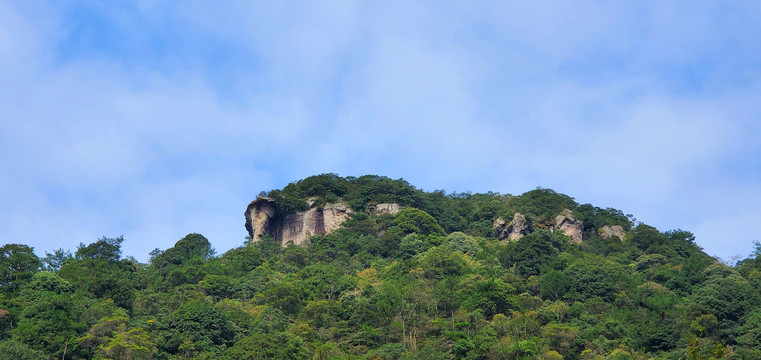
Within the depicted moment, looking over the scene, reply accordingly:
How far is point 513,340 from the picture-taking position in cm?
4406

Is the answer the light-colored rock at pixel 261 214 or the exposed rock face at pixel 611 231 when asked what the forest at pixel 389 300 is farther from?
the exposed rock face at pixel 611 231

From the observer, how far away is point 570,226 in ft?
252

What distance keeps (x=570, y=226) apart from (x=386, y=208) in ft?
55.5

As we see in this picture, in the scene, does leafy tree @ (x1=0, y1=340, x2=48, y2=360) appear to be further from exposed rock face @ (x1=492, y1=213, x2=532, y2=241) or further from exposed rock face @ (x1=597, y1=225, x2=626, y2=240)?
exposed rock face @ (x1=597, y1=225, x2=626, y2=240)

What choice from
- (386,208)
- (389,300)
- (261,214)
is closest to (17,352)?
(389,300)

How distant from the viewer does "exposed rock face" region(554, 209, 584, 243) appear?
7606 centimetres

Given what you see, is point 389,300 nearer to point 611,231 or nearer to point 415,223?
point 415,223

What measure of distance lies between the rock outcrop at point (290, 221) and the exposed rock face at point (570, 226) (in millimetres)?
19175

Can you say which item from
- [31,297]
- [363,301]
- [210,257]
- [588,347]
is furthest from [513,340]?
[210,257]

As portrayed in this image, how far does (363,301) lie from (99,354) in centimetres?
1552

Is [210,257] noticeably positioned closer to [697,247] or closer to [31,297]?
[31,297]

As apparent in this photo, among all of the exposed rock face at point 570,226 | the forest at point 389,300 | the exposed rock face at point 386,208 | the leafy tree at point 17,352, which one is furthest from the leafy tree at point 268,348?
the exposed rock face at point 570,226

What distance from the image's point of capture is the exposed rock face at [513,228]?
75812 mm

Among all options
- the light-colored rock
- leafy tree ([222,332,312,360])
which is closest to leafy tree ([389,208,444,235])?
the light-colored rock
